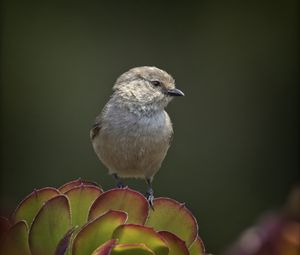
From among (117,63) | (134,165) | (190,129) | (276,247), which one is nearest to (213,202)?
(190,129)

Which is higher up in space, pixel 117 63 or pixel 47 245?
pixel 47 245

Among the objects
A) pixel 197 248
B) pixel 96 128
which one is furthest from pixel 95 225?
pixel 96 128

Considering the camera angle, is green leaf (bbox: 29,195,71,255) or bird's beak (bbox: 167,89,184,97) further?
bird's beak (bbox: 167,89,184,97)

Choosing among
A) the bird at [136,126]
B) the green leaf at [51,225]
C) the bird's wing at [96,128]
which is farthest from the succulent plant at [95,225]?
the bird's wing at [96,128]

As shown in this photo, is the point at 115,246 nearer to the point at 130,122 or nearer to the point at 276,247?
the point at 276,247

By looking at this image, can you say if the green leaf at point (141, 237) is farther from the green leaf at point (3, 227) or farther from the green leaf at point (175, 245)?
the green leaf at point (3, 227)

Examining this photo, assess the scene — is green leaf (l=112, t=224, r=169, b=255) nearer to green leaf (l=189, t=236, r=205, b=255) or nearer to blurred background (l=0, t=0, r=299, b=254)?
→ green leaf (l=189, t=236, r=205, b=255)

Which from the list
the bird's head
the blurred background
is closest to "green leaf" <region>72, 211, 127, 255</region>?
the bird's head
